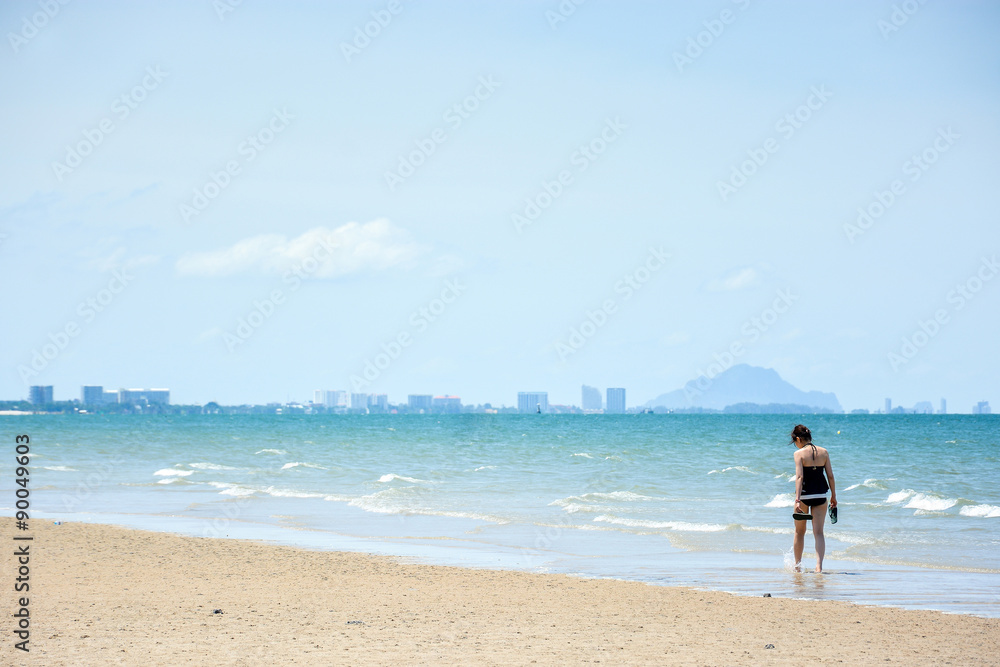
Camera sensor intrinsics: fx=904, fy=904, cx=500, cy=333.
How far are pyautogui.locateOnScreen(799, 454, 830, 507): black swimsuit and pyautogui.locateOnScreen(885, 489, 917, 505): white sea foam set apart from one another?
10911 millimetres

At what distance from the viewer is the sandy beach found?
7480 mm

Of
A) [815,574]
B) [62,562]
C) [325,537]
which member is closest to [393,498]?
[325,537]

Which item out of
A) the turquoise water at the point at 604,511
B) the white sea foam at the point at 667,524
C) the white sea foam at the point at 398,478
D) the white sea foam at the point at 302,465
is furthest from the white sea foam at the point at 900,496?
the white sea foam at the point at 302,465

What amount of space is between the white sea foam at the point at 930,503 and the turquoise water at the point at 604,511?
2.7 inches

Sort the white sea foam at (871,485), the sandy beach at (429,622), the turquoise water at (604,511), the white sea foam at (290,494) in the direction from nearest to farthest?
the sandy beach at (429,622)
the turquoise water at (604,511)
the white sea foam at (871,485)
the white sea foam at (290,494)

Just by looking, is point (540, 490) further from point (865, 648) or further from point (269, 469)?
point (865, 648)

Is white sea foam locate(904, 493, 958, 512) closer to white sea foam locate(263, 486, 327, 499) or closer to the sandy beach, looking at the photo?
the sandy beach

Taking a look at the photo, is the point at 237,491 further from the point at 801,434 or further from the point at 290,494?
the point at 801,434

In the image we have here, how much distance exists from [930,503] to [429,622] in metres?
16.2

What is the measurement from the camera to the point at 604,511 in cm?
2053

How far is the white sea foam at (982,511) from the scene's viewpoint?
19359 millimetres

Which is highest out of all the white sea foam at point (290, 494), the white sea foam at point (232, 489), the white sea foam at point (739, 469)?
the white sea foam at point (739, 469)

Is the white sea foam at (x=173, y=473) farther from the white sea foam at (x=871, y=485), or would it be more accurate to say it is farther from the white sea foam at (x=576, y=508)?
the white sea foam at (x=871, y=485)

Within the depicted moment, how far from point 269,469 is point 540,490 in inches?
583
